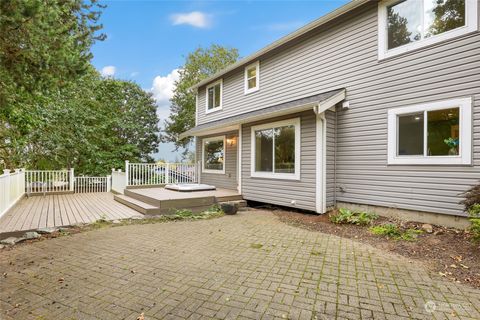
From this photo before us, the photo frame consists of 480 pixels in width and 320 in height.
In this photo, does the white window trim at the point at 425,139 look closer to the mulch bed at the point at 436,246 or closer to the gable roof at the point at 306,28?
the mulch bed at the point at 436,246

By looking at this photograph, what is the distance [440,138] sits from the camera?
5.41 metres

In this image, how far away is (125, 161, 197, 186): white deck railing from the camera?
11.4m

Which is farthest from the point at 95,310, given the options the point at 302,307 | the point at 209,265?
the point at 302,307

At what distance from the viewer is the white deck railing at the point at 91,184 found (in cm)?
1292

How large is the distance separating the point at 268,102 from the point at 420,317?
8098 mm

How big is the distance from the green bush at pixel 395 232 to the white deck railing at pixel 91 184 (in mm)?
12955

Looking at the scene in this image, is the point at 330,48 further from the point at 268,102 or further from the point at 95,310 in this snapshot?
the point at 95,310

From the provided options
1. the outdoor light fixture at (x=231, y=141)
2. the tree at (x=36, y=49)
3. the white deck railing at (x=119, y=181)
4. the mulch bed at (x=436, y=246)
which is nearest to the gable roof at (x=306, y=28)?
the outdoor light fixture at (x=231, y=141)

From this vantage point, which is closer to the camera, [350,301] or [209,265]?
[350,301]

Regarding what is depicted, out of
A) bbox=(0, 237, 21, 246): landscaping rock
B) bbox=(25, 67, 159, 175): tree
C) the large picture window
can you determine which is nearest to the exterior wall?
the large picture window

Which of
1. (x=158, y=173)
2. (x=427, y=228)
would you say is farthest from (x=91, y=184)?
(x=427, y=228)

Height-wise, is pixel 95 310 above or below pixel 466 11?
below

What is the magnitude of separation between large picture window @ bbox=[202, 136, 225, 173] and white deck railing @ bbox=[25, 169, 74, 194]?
6699 millimetres

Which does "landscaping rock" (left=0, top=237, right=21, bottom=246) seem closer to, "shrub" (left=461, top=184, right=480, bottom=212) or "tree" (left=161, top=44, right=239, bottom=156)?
"shrub" (left=461, top=184, right=480, bottom=212)
